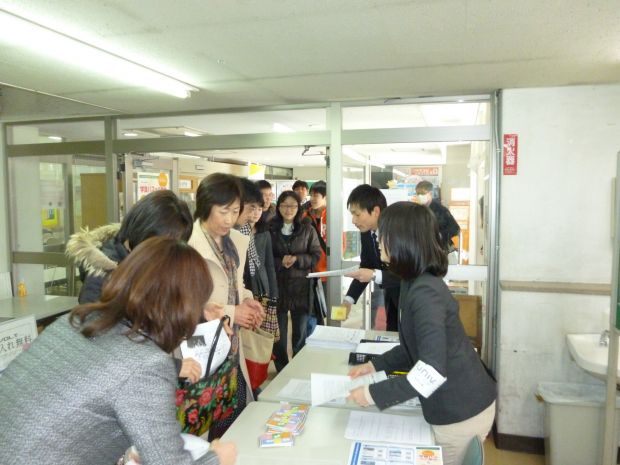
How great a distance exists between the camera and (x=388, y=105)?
3.39 meters

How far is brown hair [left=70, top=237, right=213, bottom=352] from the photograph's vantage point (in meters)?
0.97

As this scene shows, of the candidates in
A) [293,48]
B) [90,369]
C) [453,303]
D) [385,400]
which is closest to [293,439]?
[385,400]

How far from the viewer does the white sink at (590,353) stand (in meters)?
2.38

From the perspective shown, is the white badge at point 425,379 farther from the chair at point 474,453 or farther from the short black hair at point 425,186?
the short black hair at point 425,186

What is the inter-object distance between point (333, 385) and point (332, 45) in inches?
59.1

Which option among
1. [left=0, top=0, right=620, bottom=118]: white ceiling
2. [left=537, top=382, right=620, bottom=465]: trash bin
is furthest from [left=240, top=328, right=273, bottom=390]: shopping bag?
[left=537, top=382, right=620, bottom=465]: trash bin

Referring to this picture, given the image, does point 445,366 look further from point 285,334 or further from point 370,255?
point 285,334

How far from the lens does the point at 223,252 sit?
2209 millimetres

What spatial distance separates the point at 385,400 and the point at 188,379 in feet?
2.25

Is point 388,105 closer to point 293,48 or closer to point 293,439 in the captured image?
point 293,48

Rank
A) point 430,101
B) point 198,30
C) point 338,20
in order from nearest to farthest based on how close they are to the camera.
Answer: point 338,20
point 198,30
point 430,101

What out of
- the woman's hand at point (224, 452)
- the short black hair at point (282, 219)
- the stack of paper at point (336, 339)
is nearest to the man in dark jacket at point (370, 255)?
the stack of paper at point (336, 339)

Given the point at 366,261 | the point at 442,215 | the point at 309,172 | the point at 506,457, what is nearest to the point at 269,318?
the point at 366,261

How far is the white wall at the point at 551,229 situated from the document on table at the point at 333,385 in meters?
1.68
